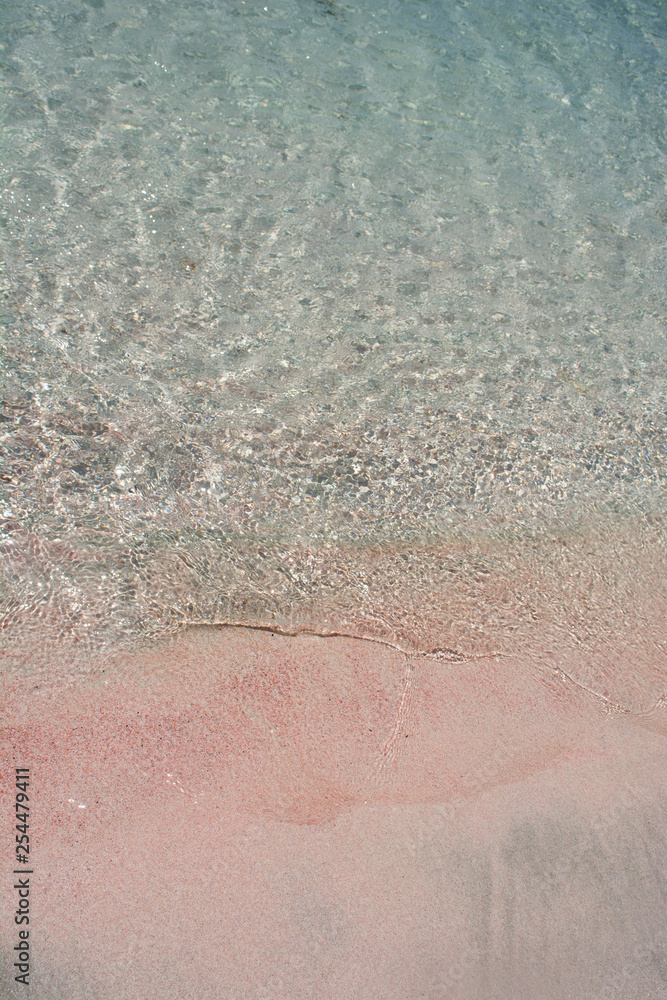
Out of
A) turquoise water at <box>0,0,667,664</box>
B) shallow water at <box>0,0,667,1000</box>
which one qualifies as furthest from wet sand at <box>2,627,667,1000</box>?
turquoise water at <box>0,0,667,664</box>

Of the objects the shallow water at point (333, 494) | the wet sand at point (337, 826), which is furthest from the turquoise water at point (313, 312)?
the wet sand at point (337, 826)

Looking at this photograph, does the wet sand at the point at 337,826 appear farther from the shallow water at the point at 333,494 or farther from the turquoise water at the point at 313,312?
the turquoise water at the point at 313,312

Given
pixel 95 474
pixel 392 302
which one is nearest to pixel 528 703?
pixel 95 474

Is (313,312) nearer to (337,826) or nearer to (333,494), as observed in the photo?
(333,494)

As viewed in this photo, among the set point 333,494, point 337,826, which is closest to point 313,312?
point 333,494

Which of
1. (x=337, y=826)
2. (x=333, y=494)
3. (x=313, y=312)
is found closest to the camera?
(x=337, y=826)

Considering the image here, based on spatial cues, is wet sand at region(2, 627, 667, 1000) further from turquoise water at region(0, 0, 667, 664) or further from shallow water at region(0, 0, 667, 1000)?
turquoise water at region(0, 0, 667, 664)

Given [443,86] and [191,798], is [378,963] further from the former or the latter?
[443,86]
